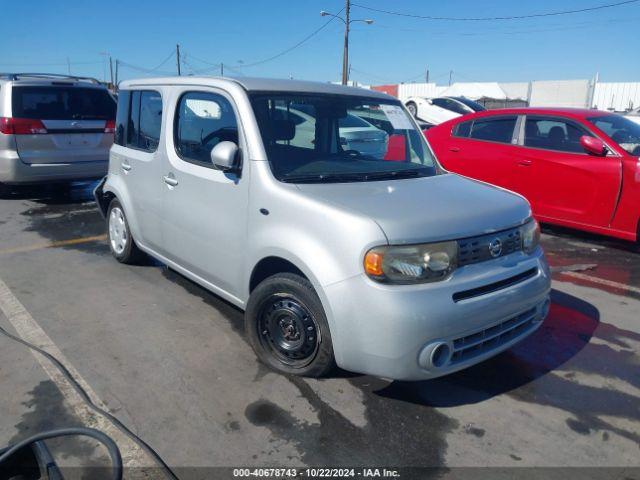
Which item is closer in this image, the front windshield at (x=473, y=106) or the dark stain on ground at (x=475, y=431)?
the dark stain on ground at (x=475, y=431)

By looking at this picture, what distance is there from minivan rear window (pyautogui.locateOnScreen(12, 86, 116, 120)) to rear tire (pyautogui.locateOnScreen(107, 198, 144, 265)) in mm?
3224

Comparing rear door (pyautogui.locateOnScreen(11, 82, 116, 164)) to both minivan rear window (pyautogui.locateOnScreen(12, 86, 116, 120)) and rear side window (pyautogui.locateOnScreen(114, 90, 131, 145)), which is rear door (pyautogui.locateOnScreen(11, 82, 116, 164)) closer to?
minivan rear window (pyautogui.locateOnScreen(12, 86, 116, 120))

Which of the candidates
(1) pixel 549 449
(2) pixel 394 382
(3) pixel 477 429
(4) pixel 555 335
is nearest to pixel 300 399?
(2) pixel 394 382

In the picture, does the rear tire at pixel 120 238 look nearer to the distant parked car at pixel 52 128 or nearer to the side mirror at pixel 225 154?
the side mirror at pixel 225 154

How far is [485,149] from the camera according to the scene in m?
6.97

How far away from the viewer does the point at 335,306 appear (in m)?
2.72

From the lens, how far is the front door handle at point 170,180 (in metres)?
3.96

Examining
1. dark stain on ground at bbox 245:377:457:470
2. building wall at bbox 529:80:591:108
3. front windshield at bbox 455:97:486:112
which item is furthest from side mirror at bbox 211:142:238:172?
building wall at bbox 529:80:591:108

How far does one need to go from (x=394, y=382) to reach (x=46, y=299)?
10.1 ft

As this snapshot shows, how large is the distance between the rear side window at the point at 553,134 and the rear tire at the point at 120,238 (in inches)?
193

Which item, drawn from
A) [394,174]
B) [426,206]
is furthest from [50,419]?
[394,174]

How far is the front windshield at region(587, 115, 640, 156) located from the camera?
19.0ft

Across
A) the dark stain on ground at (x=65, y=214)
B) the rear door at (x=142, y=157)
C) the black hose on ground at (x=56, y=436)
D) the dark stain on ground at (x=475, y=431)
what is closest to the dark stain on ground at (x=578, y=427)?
the dark stain on ground at (x=475, y=431)

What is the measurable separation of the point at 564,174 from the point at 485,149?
118cm
